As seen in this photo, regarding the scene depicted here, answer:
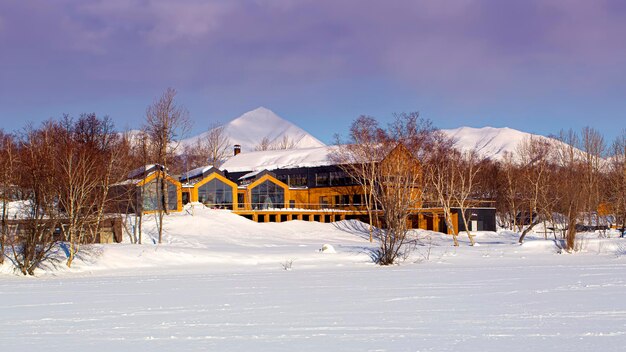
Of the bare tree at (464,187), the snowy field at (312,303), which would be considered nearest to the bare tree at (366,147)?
the bare tree at (464,187)

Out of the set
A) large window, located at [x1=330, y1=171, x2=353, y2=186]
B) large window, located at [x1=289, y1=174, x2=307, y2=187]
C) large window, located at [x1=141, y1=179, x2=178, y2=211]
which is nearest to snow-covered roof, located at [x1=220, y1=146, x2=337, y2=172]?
large window, located at [x1=289, y1=174, x2=307, y2=187]

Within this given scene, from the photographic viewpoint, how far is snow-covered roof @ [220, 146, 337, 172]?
79125mm

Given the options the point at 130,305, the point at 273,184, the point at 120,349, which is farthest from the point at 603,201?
the point at 120,349

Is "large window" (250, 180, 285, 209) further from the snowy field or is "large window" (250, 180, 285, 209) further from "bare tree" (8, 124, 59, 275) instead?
"bare tree" (8, 124, 59, 275)

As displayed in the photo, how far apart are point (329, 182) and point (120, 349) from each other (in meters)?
61.9

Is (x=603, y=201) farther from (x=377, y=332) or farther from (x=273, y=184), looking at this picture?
(x=377, y=332)

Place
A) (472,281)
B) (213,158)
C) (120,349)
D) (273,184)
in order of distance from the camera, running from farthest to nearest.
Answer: (213,158) < (273,184) < (472,281) < (120,349)

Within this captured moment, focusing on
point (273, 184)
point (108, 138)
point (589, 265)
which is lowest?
point (589, 265)

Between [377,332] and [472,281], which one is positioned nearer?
[377,332]

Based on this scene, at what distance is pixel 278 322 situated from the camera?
1585 cm

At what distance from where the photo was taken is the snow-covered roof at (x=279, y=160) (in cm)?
7912

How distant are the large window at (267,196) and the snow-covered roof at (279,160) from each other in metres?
8.20

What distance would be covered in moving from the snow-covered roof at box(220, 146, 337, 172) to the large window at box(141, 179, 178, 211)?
20.4m

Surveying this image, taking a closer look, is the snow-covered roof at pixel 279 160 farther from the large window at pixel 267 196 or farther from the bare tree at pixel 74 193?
the bare tree at pixel 74 193
